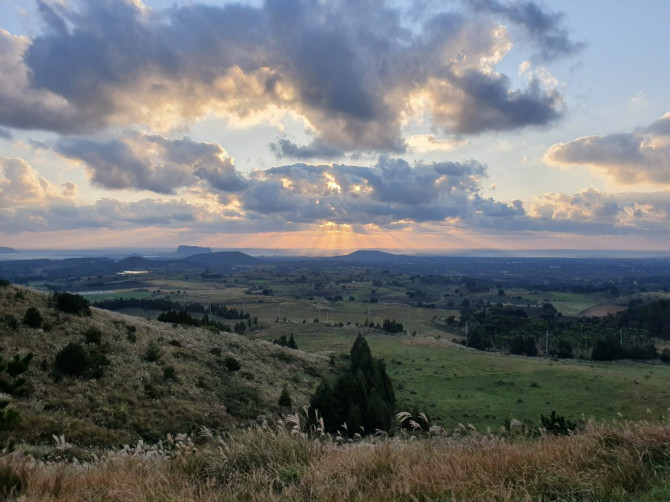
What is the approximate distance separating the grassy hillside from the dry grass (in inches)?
325

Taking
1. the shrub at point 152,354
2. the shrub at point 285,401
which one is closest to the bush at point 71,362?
the shrub at point 152,354

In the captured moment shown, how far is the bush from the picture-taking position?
20.0 meters

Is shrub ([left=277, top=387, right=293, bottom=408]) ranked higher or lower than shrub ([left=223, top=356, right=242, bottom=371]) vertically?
lower

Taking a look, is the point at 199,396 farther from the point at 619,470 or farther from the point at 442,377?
the point at 442,377

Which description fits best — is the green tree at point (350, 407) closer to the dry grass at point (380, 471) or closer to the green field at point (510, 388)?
the green field at point (510, 388)

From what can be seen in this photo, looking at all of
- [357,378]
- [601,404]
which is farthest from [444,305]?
[357,378]

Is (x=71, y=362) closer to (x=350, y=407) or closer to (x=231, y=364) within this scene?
(x=231, y=364)

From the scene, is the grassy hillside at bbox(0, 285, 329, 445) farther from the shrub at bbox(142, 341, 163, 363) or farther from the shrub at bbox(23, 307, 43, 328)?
the shrub at bbox(23, 307, 43, 328)

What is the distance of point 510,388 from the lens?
44.7 meters

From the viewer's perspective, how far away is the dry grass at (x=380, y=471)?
16.5 feet

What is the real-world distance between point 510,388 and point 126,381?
38660mm

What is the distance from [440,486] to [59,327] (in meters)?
26.8

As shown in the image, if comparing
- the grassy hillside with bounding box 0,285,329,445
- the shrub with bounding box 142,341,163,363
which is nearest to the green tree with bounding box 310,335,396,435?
the grassy hillside with bounding box 0,285,329,445

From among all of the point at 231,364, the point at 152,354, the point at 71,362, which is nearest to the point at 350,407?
the point at 231,364
